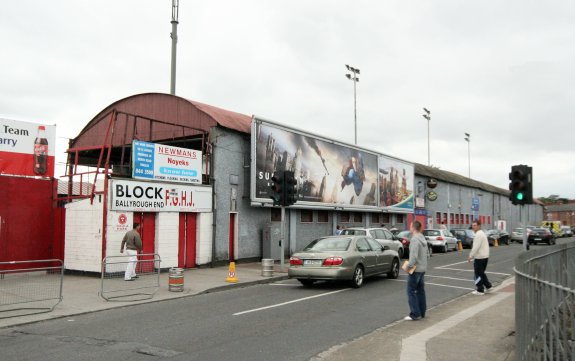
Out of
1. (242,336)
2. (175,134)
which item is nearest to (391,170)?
(175,134)

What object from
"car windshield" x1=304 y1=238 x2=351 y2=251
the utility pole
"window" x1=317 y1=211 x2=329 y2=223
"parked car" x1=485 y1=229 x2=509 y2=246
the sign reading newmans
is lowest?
"parked car" x1=485 y1=229 x2=509 y2=246

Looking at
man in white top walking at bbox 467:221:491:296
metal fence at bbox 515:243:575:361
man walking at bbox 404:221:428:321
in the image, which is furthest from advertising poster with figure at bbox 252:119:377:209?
metal fence at bbox 515:243:575:361

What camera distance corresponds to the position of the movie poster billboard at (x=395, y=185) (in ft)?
113

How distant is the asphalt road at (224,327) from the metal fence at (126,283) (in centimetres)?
106

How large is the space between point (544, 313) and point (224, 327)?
210 inches

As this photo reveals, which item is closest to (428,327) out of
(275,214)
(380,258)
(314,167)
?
(380,258)

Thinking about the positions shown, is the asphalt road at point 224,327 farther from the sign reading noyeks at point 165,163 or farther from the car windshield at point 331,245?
the sign reading noyeks at point 165,163

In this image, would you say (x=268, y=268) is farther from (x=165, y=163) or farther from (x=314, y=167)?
(x=314, y=167)

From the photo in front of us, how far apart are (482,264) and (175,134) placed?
14057 mm

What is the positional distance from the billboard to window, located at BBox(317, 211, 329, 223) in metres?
13.7

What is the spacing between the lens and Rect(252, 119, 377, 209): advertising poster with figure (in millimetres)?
21838

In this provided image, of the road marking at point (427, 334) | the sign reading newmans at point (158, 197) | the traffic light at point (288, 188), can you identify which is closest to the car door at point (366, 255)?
the road marking at point (427, 334)

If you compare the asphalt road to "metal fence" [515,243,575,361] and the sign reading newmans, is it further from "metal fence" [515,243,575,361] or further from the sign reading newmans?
the sign reading newmans

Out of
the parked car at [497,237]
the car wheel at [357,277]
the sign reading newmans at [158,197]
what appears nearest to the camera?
the car wheel at [357,277]
